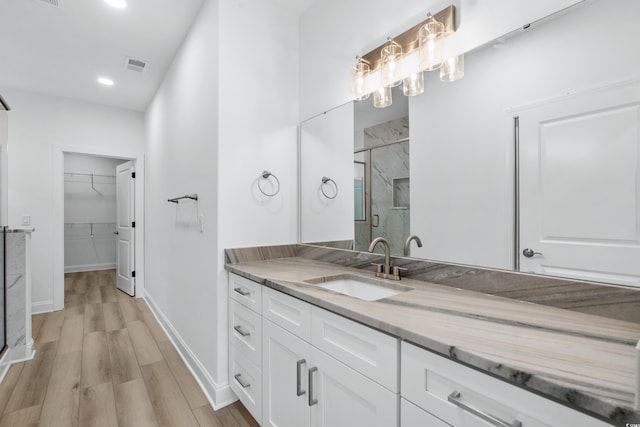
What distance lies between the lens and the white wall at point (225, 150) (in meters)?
1.92

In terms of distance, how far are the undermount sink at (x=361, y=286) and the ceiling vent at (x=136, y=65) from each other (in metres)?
2.86

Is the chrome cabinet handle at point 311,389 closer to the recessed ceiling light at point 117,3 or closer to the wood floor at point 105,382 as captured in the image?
the wood floor at point 105,382

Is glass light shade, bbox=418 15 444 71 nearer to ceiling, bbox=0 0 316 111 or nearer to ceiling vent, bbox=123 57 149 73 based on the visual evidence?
ceiling, bbox=0 0 316 111

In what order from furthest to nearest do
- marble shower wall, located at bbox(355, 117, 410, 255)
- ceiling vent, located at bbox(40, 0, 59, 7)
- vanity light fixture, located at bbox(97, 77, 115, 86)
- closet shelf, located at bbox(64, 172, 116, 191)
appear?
closet shelf, located at bbox(64, 172, 116, 191)
vanity light fixture, located at bbox(97, 77, 115, 86)
ceiling vent, located at bbox(40, 0, 59, 7)
marble shower wall, located at bbox(355, 117, 410, 255)

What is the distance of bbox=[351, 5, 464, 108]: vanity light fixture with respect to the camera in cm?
138

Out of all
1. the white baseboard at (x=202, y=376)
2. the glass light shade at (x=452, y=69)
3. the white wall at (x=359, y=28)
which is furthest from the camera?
the white baseboard at (x=202, y=376)

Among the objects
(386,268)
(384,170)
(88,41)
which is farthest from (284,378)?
(88,41)

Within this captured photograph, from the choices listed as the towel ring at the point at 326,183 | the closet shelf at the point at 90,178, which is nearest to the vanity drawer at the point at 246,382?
the towel ring at the point at 326,183

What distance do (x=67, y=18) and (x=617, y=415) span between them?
11.5 feet

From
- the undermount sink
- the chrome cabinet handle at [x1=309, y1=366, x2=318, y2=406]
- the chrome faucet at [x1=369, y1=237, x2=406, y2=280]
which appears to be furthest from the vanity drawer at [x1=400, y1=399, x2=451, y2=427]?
the chrome faucet at [x1=369, y1=237, x2=406, y2=280]

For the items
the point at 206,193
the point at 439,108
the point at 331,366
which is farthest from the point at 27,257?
→ the point at 439,108

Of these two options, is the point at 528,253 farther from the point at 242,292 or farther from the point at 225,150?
the point at 225,150

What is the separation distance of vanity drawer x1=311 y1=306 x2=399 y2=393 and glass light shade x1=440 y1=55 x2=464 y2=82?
1.15 meters

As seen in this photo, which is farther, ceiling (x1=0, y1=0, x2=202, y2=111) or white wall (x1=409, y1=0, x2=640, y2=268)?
ceiling (x1=0, y1=0, x2=202, y2=111)
